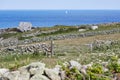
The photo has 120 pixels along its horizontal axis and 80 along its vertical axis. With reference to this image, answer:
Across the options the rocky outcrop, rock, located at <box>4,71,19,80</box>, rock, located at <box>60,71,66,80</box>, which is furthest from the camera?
rock, located at <box>60,71,66,80</box>

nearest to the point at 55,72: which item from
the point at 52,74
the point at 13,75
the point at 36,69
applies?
the point at 52,74

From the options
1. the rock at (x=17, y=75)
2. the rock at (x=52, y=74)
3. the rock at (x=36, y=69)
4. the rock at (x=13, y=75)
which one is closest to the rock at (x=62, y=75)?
the rock at (x=52, y=74)

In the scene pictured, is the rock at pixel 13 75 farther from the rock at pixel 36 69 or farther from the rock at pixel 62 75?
the rock at pixel 62 75

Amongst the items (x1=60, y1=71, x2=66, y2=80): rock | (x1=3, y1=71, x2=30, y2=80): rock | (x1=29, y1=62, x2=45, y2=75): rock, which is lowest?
(x1=60, y1=71, x2=66, y2=80): rock

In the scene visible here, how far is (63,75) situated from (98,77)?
158 cm

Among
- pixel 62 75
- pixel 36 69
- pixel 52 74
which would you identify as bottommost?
pixel 62 75

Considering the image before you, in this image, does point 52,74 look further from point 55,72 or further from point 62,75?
point 62,75

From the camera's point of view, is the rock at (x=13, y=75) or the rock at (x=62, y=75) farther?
the rock at (x=62, y=75)

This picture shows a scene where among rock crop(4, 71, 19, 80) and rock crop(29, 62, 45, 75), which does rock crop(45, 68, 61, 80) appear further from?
rock crop(4, 71, 19, 80)

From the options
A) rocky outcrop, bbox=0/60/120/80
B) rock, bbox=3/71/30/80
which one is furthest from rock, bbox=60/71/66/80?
rock, bbox=3/71/30/80

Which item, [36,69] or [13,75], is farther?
[36,69]

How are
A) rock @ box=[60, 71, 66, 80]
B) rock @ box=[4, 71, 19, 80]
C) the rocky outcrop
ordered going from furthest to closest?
rock @ box=[60, 71, 66, 80], the rocky outcrop, rock @ box=[4, 71, 19, 80]

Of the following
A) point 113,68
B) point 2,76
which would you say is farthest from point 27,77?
point 113,68

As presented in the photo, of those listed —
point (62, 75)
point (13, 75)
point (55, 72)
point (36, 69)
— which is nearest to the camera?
point (13, 75)
